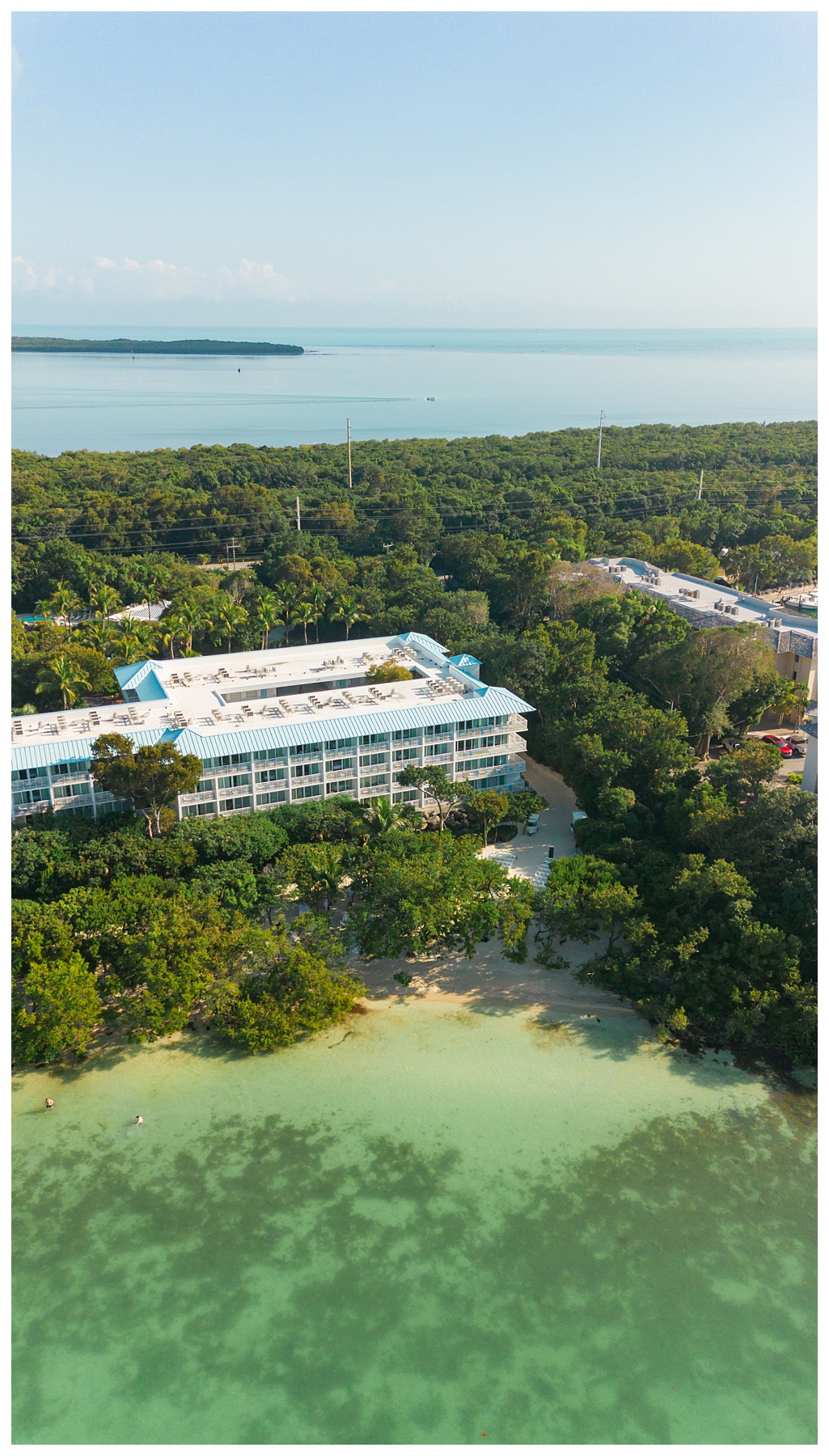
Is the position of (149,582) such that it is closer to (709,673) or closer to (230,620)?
(230,620)

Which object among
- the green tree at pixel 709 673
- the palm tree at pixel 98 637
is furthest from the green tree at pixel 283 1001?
the palm tree at pixel 98 637

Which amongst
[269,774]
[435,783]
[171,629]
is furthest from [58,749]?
[171,629]

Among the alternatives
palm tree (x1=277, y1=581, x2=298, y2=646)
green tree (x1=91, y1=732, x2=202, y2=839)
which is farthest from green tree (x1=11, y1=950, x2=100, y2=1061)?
palm tree (x1=277, y1=581, x2=298, y2=646)

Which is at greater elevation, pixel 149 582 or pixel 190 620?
pixel 149 582

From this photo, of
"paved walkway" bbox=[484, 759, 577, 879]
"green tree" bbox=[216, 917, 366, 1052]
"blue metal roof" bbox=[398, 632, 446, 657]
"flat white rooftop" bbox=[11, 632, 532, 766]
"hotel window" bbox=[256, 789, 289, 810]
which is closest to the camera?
"green tree" bbox=[216, 917, 366, 1052]

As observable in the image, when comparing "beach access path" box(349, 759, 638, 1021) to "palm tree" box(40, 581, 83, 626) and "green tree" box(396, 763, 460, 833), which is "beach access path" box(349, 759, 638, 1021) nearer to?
"green tree" box(396, 763, 460, 833)
